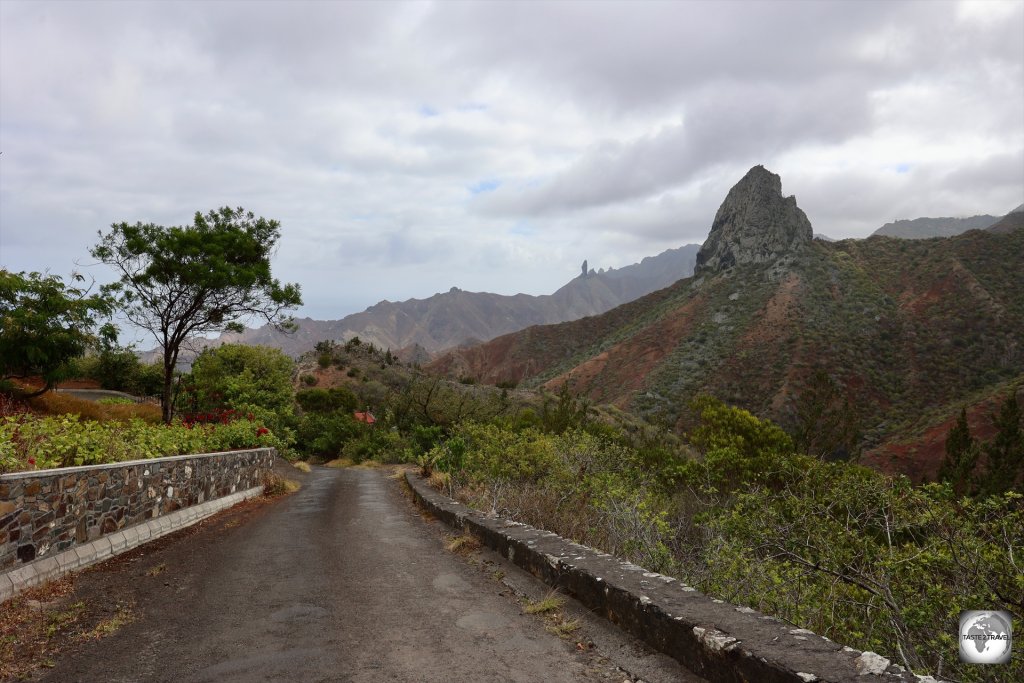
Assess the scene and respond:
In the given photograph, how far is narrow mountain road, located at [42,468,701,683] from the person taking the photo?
13.2 ft

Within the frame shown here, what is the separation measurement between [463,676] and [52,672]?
2693 millimetres

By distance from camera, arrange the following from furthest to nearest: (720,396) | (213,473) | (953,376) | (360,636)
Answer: (720,396)
(953,376)
(213,473)
(360,636)

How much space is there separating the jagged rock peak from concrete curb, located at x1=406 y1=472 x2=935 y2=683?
90.5m

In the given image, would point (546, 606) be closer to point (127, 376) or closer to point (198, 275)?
point (198, 275)

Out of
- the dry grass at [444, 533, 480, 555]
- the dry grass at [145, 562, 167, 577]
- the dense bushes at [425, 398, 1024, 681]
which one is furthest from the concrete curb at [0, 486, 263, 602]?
the dense bushes at [425, 398, 1024, 681]

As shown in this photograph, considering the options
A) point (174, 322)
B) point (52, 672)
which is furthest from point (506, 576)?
point (174, 322)

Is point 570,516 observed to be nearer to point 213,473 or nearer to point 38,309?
point 213,473

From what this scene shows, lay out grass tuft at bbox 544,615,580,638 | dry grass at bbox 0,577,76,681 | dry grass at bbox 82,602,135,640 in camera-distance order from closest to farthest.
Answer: dry grass at bbox 0,577,76,681
grass tuft at bbox 544,615,580,638
dry grass at bbox 82,602,135,640

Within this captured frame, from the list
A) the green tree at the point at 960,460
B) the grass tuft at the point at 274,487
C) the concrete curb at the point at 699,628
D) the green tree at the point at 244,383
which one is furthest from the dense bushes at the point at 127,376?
the green tree at the point at 960,460

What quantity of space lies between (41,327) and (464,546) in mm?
16258

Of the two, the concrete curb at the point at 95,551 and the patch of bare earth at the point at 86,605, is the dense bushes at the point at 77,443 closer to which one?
the concrete curb at the point at 95,551

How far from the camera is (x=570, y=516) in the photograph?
910cm

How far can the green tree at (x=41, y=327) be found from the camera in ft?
57.8

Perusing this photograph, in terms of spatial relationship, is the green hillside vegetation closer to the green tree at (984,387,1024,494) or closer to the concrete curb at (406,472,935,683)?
the green tree at (984,387,1024,494)
